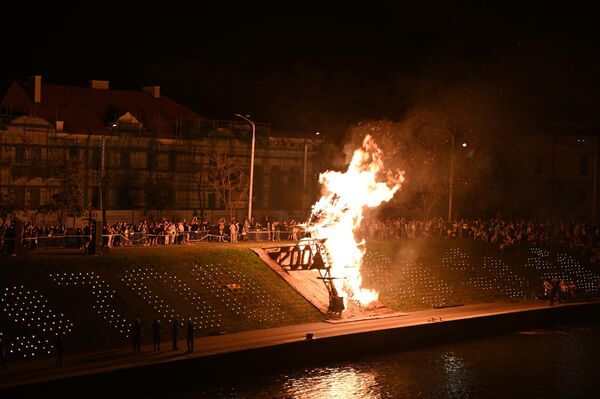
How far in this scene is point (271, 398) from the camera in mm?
32594

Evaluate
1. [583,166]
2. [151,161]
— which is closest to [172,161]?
[151,161]

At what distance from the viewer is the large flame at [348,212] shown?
46750mm

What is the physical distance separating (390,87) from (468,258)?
1312 inches

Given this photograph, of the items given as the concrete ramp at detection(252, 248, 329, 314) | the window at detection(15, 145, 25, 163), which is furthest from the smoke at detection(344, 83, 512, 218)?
the window at detection(15, 145, 25, 163)

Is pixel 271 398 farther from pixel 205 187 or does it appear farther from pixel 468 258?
pixel 205 187

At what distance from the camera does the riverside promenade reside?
99.6 ft

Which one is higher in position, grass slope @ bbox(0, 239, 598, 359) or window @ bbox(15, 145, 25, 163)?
window @ bbox(15, 145, 25, 163)

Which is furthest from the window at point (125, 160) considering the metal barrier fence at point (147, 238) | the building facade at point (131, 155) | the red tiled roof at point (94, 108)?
the metal barrier fence at point (147, 238)

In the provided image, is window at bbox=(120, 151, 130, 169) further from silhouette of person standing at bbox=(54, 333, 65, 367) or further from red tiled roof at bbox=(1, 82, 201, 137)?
silhouette of person standing at bbox=(54, 333, 65, 367)

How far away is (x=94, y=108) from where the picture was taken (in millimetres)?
69812

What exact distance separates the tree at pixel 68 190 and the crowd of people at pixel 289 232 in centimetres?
397

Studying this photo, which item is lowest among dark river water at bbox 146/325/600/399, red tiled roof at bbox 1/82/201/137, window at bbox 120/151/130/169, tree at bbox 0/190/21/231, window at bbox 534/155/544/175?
dark river water at bbox 146/325/600/399

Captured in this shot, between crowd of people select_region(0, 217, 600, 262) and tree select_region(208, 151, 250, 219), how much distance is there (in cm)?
335

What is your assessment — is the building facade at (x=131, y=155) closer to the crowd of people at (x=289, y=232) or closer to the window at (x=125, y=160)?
the window at (x=125, y=160)
